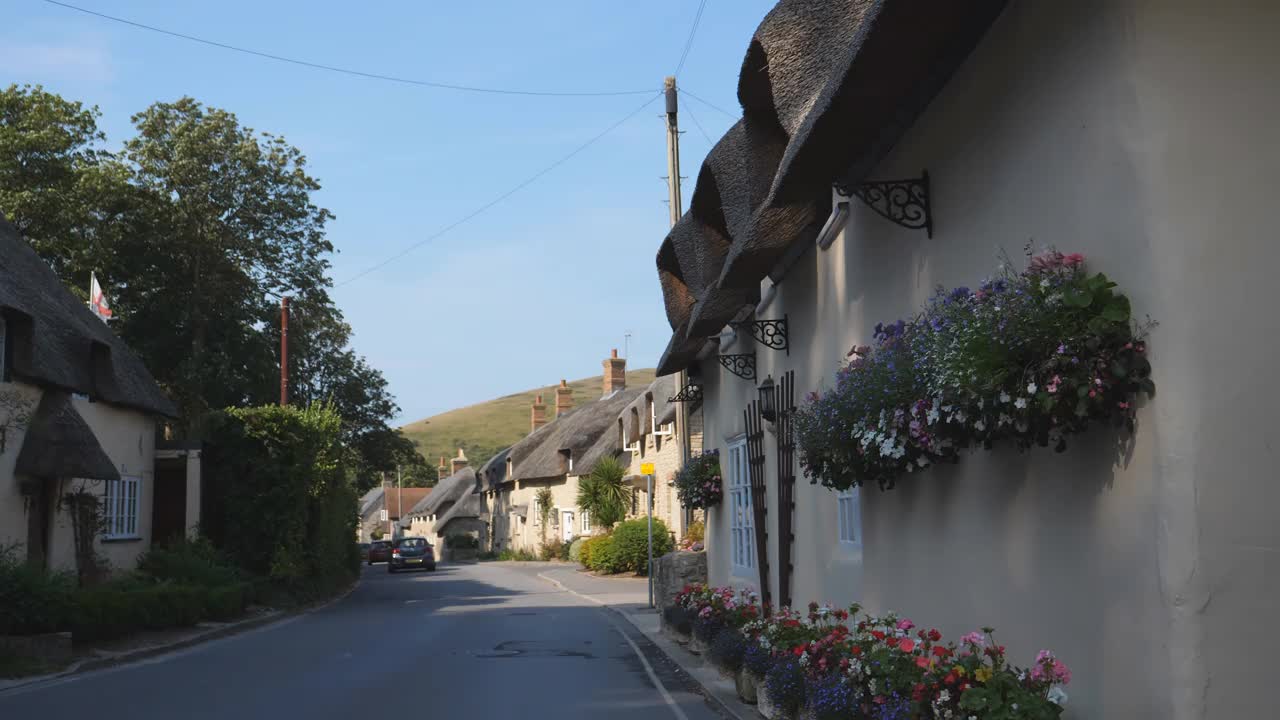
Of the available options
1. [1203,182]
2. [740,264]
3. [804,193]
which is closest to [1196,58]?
[1203,182]

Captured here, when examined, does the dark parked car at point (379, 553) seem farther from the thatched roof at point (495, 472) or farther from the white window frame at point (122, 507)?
the white window frame at point (122, 507)

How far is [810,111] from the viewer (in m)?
6.80

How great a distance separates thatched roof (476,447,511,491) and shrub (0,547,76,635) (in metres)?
52.4

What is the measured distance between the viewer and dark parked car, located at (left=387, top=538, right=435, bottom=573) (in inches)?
1939

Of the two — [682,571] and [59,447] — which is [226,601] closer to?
[59,447]

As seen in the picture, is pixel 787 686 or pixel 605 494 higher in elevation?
pixel 605 494

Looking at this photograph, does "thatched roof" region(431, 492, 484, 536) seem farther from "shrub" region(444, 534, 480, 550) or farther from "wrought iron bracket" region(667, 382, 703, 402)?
"wrought iron bracket" region(667, 382, 703, 402)

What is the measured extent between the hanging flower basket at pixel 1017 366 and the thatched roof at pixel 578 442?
46.1 meters

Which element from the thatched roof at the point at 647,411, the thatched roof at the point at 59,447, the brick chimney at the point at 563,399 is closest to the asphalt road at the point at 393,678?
the thatched roof at the point at 59,447

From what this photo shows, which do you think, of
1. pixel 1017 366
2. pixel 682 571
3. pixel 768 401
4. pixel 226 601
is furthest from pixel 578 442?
pixel 1017 366

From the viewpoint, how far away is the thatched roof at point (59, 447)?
58.1 feet

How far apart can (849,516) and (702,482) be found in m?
6.11

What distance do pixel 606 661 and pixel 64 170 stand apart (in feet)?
88.4

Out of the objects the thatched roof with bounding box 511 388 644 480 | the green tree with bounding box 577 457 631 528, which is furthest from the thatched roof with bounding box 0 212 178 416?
the thatched roof with bounding box 511 388 644 480
